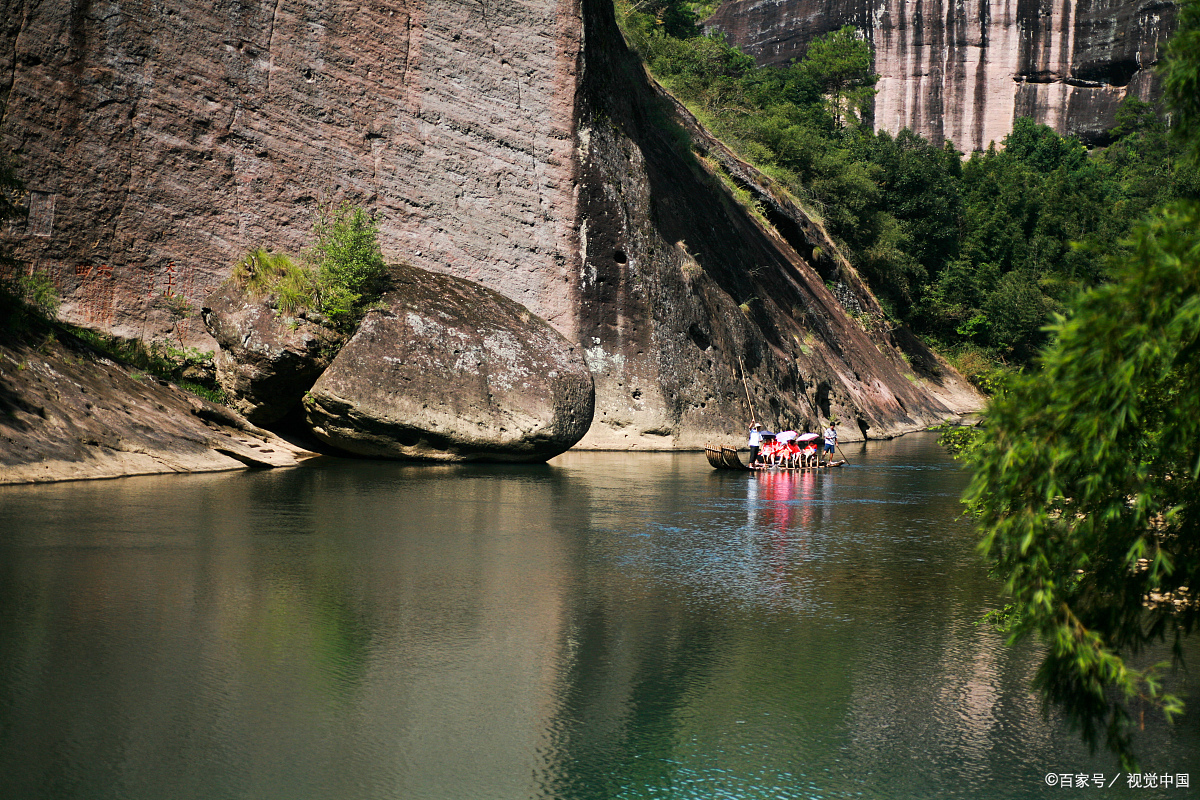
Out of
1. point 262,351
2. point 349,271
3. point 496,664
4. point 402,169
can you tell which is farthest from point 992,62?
point 496,664

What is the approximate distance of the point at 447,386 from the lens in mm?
19688

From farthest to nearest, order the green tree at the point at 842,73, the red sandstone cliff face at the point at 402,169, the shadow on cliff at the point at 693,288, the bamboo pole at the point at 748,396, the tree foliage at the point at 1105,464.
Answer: the green tree at the point at 842,73 < the bamboo pole at the point at 748,396 < the shadow on cliff at the point at 693,288 < the red sandstone cliff face at the point at 402,169 < the tree foliage at the point at 1105,464

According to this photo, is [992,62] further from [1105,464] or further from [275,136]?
[1105,464]

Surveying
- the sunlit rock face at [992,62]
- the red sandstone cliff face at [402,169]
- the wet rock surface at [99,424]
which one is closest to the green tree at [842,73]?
the sunlit rock face at [992,62]

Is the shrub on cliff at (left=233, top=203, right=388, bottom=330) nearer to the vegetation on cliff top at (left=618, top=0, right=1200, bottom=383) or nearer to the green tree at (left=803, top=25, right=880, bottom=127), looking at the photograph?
the vegetation on cliff top at (left=618, top=0, right=1200, bottom=383)

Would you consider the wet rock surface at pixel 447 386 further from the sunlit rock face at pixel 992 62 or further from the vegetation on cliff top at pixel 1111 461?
the sunlit rock face at pixel 992 62

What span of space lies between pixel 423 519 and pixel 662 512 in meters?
3.54

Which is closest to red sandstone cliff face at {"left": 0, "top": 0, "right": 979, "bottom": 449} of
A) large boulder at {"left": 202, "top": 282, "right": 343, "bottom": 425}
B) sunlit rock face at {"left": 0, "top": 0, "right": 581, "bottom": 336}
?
sunlit rock face at {"left": 0, "top": 0, "right": 581, "bottom": 336}

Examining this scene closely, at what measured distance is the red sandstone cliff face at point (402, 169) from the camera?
66.5 ft

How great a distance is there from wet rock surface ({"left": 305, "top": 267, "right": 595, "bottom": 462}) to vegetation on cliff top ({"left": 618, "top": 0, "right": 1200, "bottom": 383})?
24589 millimetres

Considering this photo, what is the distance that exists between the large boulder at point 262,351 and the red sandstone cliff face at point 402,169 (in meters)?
2.03

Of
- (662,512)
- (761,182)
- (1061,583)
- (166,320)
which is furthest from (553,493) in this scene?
(761,182)

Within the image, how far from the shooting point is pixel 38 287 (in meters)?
18.9

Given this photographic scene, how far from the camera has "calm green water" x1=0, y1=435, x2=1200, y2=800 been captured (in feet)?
16.2
